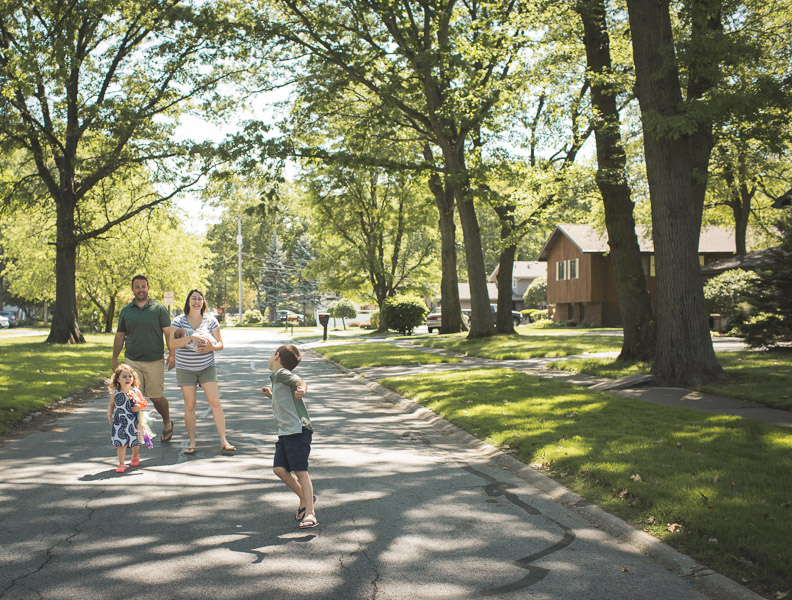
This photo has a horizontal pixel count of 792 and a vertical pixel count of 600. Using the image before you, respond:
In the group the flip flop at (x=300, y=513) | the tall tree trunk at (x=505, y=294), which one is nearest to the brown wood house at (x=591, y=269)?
the tall tree trunk at (x=505, y=294)

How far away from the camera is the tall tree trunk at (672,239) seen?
539 inches

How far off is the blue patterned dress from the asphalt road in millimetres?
347

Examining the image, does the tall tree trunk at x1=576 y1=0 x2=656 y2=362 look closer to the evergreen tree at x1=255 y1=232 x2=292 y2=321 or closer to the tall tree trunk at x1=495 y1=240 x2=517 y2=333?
the tall tree trunk at x1=495 y1=240 x2=517 y2=333

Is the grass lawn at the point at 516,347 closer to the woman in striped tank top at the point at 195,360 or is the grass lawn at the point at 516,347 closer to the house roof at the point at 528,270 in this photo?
the woman in striped tank top at the point at 195,360

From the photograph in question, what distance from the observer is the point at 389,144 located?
35.5m

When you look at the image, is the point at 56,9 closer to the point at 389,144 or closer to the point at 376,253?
the point at 389,144

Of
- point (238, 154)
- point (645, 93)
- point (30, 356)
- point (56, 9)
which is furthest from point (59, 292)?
point (645, 93)

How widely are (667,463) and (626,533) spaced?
6.57ft

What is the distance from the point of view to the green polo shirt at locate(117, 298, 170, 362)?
369 inches

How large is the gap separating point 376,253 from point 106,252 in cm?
1734

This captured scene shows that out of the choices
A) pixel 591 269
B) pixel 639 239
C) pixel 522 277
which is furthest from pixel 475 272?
pixel 522 277

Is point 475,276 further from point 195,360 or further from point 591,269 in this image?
point 591,269

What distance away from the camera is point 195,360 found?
9094 mm

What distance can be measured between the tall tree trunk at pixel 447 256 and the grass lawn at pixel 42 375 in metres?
17.1
